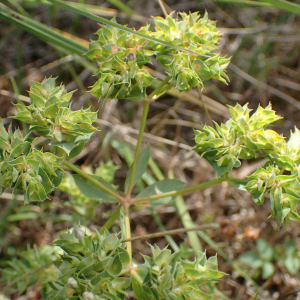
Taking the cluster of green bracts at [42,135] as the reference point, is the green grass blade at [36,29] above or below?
above

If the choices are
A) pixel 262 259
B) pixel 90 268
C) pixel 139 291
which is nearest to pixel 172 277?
pixel 139 291

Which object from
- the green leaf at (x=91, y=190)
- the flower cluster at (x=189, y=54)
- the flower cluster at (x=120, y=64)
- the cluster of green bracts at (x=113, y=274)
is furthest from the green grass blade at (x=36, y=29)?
the cluster of green bracts at (x=113, y=274)

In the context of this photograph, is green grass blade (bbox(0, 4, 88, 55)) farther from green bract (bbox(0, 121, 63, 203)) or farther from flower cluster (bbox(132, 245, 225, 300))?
flower cluster (bbox(132, 245, 225, 300))

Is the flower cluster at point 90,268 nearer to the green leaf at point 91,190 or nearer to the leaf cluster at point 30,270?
the green leaf at point 91,190

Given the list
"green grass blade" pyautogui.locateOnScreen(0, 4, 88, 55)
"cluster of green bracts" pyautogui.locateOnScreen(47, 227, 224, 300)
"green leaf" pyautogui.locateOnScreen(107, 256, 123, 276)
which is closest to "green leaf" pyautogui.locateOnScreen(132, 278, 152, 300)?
"cluster of green bracts" pyautogui.locateOnScreen(47, 227, 224, 300)

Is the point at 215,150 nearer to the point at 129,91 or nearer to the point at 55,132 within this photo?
the point at 129,91

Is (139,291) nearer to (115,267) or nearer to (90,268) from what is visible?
(115,267)
